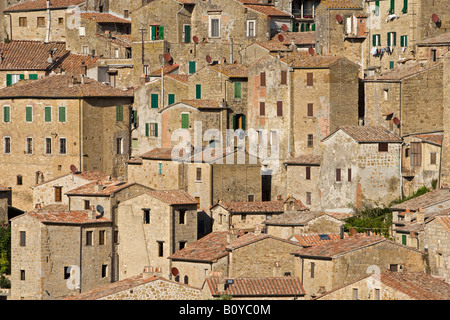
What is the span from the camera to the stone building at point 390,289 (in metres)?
48.1

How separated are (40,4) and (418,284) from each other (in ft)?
135

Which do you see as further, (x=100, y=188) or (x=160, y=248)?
(x=100, y=188)

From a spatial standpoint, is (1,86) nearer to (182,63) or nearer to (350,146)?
(182,63)

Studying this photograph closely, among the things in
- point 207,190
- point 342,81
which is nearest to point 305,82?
point 342,81

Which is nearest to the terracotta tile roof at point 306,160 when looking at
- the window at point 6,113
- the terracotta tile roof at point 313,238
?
the terracotta tile roof at point 313,238

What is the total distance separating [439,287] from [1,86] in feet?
112

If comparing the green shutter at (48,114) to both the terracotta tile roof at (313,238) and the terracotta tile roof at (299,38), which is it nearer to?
the terracotta tile roof at (299,38)

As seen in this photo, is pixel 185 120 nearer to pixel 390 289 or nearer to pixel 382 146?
pixel 382 146

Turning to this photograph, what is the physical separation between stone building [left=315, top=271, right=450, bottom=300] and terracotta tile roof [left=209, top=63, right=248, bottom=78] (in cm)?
2028

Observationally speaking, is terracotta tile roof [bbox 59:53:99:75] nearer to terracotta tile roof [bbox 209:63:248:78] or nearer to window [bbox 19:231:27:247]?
terracotta tile roof [bbox 209:63:248:78]

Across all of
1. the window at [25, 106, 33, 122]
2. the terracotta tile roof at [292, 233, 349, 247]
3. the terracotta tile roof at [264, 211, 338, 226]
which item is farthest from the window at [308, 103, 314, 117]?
the window at [25, 106, 33, 122]

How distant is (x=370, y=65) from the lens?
71688mm

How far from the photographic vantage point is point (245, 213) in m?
61.8

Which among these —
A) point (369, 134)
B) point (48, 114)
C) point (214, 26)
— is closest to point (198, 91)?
point (48, 114)
